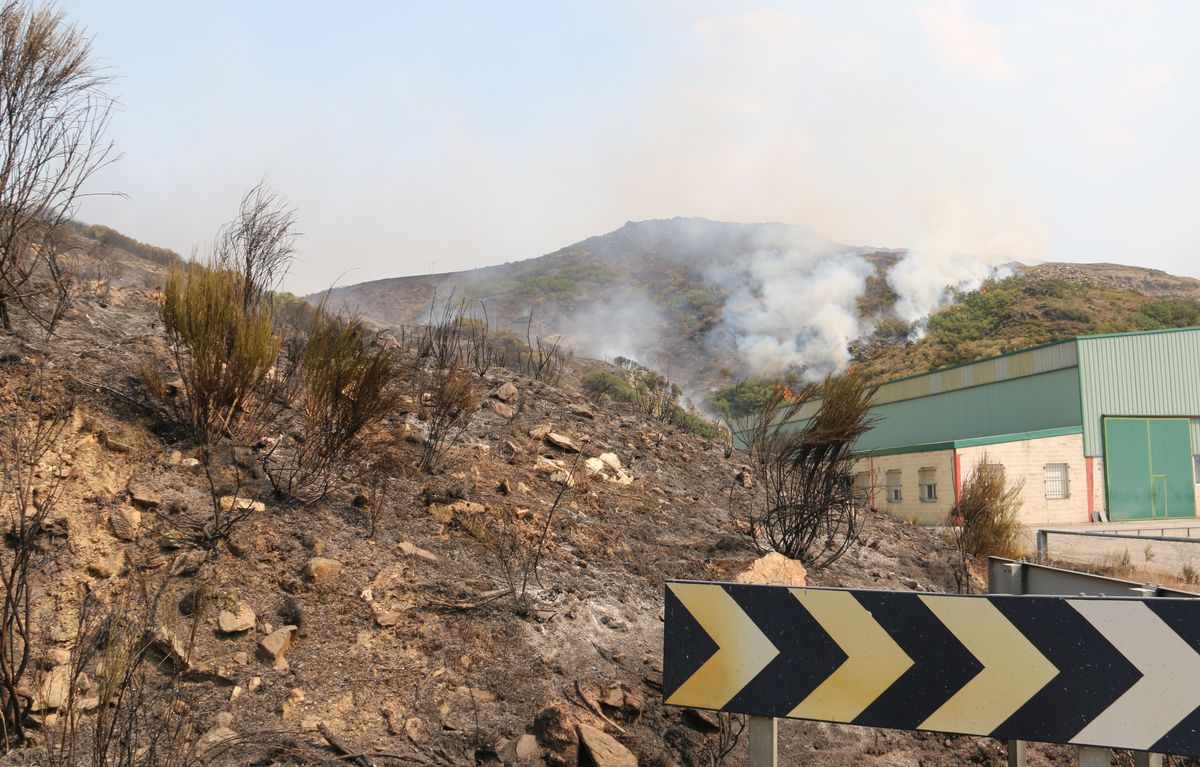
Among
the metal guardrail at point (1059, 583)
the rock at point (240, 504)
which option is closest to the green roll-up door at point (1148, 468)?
the metal guardrail at point (1059, 583)

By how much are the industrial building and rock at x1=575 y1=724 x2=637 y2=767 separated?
19.5 meters

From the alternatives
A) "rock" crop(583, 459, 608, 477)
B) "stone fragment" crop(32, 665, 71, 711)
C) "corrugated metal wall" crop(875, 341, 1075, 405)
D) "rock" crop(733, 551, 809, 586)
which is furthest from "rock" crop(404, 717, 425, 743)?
"corrugated metal wall" crop(875, 341, 1075, 405)

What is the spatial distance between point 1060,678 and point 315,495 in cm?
516

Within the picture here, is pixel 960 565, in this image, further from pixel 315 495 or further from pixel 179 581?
pixel 179 581

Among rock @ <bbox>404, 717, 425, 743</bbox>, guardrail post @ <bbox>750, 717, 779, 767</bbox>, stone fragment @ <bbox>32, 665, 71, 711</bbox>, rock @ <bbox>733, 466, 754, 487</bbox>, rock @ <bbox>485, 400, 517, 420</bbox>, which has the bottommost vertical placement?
rock @ <bbox>404, 717, 425, 743</bbox>

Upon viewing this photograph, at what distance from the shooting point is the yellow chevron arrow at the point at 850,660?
2.72 m

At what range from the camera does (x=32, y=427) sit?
226 inches

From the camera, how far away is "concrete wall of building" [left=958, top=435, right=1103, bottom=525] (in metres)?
22.4

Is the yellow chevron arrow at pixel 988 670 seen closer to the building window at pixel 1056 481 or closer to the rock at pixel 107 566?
the rock at pixel 107 566

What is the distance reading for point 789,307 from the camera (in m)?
58.6

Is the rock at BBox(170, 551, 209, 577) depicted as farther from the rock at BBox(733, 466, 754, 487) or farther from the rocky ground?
the rock at BBox(733, 466, 754, 487)

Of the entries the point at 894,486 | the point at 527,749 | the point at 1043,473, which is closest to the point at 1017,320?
the point at 1043,473

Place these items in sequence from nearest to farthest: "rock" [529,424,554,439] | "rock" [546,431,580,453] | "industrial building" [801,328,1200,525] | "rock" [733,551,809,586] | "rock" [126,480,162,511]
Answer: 1. "rock" [126,480,162,511]
2. "rock" [733,551,809,586]
3. "rock" [546,431,580,453]
4. "rock" [529,424,554,439]
5. "industrial building" [801,328,1200,525]

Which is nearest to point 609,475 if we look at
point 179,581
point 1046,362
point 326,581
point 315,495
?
point 315,495
